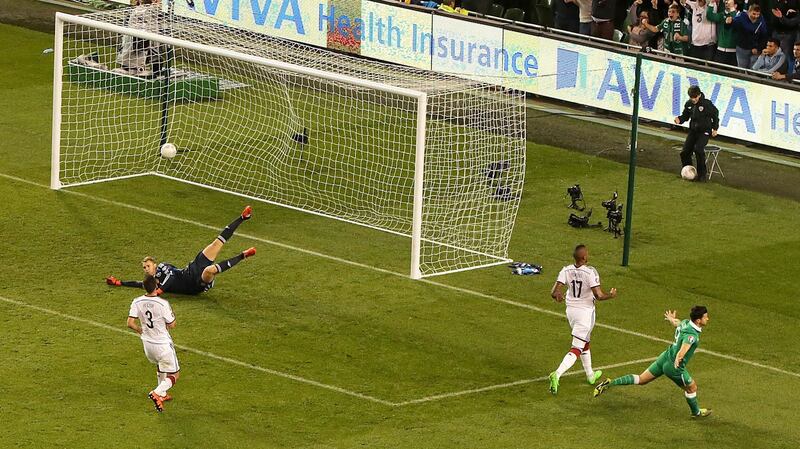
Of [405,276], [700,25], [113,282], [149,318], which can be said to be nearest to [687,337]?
[149,318]

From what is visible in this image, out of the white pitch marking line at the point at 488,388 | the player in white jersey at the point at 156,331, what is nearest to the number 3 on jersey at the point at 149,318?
the player in white jersey at the point at 156,331

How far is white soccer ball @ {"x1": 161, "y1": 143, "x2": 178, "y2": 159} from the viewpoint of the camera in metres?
30.3

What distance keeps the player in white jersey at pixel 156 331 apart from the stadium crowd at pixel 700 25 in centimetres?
1572

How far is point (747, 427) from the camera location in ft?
67.8

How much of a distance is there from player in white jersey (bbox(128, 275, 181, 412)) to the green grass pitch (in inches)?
13.6

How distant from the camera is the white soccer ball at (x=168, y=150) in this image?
30344mm

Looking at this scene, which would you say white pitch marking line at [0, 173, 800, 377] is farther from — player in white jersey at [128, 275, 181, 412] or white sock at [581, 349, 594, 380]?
player in white jersey at [128, 275, 181, 412]

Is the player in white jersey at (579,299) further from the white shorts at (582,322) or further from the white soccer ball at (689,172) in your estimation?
the white soccer ball at (689,172)

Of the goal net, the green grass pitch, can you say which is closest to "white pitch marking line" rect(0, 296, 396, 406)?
the green grass pitch

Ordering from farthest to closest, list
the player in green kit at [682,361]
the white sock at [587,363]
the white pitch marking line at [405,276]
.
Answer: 1. the white pitch marking line at [405,276]
2. the white sock at [587,363]
3. the player in green kit at [682,361]

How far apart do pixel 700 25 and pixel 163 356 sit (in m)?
18.1

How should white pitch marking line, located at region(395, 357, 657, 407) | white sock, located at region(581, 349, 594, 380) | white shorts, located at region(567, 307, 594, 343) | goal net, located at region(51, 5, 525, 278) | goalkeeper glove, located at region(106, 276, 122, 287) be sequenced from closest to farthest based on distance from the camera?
white pitch marking line, located at region(395, 357, 657, 407) < white shorts, located at region(567, 307, 594, 343) < white sock, located at region(581, 349, 594, 380) < goalkeeper glove, located at region(106, 276, 122, 287) < goal net, located at region(51, 5, 525, 278)

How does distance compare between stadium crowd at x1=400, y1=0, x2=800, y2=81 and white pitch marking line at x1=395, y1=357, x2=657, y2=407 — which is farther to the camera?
stadium crowd at x1=400, y1=0, x2=800, y2=81

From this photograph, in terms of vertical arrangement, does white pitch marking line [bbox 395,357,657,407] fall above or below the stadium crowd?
below
